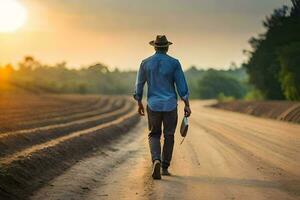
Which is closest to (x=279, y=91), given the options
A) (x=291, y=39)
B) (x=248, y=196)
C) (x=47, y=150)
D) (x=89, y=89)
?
(x=291, y=39)

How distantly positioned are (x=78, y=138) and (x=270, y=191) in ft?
28.4

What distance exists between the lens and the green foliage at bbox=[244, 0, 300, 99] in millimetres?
51469

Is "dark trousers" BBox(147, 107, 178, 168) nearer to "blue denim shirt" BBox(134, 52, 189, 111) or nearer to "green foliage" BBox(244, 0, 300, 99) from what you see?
"blue denim shirt" BBox(134, 52, 189, 111)

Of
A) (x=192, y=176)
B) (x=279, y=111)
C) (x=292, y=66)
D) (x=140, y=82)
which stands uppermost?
(x=292, y=66)

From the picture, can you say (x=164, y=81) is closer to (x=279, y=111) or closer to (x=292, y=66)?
(x=279, y=111)

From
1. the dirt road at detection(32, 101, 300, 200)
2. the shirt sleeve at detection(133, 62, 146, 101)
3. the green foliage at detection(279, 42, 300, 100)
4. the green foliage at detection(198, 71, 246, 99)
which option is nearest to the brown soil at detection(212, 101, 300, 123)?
the green foliage at detection(279, 42, 300, 100)

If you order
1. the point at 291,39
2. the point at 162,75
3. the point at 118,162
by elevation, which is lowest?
the point at 118,162

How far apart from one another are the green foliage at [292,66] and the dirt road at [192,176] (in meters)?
32.0

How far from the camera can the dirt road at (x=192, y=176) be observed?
8.71 meters

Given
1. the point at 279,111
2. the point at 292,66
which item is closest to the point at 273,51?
the point at 292,66

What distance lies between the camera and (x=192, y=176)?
10453mm

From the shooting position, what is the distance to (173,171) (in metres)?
11.2

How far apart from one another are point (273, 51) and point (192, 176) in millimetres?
46385

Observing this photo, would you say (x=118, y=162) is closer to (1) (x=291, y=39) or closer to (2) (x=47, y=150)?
(2) (x=47, y=150)
